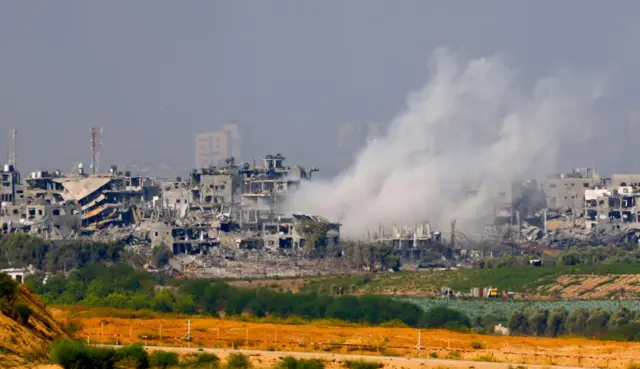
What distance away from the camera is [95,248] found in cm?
12006

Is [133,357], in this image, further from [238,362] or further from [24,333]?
[24,333]

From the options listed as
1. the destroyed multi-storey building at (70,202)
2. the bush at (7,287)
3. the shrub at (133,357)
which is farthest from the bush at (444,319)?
the destroyed multi-storey building at (70,202)

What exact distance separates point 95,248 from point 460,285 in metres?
29.3

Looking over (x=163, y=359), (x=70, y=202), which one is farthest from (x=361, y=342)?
(x=70, y=202)

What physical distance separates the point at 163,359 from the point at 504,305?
→ 54.9 meters

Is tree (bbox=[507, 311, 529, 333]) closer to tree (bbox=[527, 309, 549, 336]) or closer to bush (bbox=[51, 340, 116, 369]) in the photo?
tree (bbox=[527, 309, 549, 336])

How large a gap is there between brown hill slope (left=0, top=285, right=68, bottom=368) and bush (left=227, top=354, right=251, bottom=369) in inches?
184

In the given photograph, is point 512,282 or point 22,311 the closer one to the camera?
point 22,311

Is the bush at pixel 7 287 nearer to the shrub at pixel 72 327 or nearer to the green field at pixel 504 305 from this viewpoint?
the shrub at pixel 72 327

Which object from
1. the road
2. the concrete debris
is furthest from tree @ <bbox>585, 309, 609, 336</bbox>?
→ the concrete debris

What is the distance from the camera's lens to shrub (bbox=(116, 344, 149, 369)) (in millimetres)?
39312

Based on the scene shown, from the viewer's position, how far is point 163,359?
40.8 m

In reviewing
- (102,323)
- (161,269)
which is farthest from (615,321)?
(161,269)

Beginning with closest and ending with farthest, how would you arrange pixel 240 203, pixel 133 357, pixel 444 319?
pixel 133 357 → pixel 444 319 → pixel 240 203
